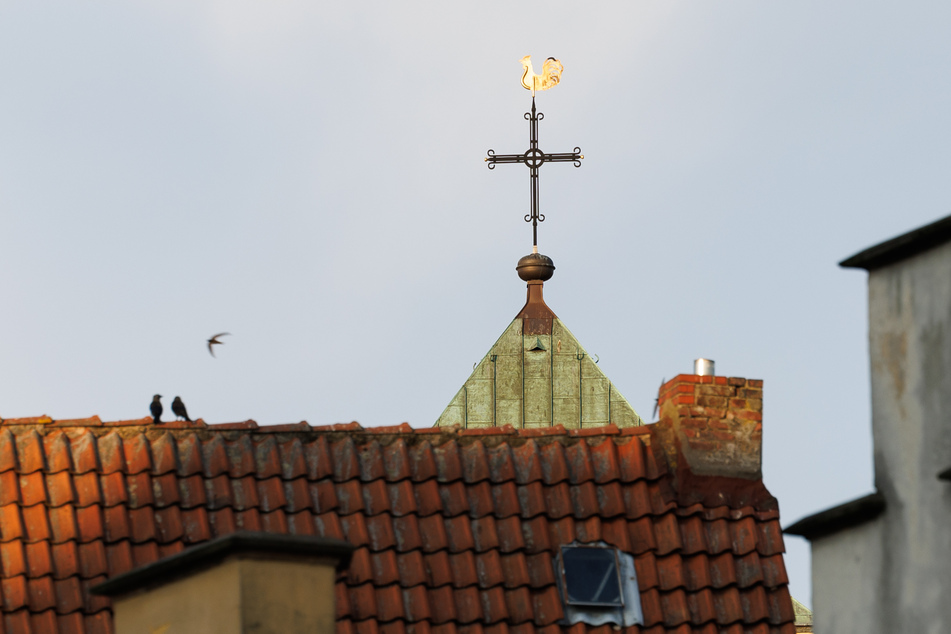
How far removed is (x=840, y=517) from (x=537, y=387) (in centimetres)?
1323

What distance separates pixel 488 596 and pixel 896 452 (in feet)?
12.7

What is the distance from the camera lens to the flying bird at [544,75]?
2017 cm

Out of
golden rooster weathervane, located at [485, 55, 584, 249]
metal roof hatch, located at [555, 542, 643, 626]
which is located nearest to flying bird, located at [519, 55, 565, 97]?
golden rooster weathervane, located at [485, 55, 584, 249]

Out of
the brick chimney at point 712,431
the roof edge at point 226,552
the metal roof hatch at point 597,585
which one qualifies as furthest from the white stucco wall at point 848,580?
the brick chimney at point 712,431

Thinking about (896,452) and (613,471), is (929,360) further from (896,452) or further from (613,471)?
(613,471)

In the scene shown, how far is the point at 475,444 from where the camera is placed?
481 inches

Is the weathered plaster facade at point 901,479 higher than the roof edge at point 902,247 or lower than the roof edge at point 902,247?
lower

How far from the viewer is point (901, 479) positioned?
7.89 metres

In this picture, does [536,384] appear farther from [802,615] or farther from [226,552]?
[226,552]

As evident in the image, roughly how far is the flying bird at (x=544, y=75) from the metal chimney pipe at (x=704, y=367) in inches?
313

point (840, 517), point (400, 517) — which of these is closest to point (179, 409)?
point (400, 517)

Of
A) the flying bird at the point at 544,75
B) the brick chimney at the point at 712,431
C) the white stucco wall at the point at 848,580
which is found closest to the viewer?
the white stucco wall at the point at 848,580

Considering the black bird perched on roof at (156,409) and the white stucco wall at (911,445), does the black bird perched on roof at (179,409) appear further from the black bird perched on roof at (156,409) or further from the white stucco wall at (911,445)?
the white stucco wall at (911,445)

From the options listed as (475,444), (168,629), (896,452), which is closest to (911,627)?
(896,452)
